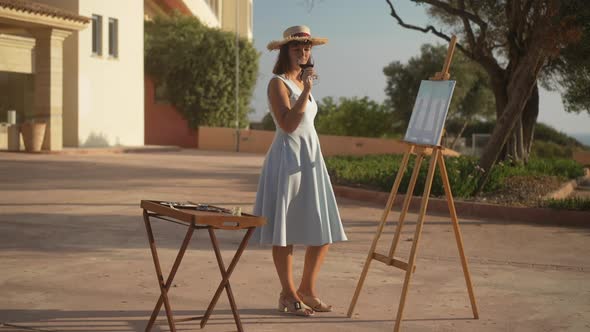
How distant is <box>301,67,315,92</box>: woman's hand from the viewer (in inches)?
219

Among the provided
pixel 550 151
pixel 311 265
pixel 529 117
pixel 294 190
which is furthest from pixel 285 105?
pixel 550 151

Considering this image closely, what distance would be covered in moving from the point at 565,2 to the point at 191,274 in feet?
29.5

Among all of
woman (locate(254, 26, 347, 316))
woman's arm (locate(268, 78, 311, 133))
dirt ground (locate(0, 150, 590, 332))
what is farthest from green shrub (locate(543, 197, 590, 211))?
woman's arm (locate(268, 78, 311, 133))

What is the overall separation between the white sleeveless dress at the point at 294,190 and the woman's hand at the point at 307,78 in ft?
0.75

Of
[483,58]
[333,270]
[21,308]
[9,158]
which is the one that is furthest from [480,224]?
[9,158]

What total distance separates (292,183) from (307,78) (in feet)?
2.32

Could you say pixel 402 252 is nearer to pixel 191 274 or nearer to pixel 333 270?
pixel 333 270

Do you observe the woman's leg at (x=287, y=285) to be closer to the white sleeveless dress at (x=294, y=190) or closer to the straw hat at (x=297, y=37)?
the white sleeveless dress at (x=294, y=190)

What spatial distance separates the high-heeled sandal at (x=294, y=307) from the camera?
226 inches

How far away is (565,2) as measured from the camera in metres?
13.7

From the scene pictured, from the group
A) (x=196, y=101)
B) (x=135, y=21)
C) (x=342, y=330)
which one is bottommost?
(x=342, y=330)

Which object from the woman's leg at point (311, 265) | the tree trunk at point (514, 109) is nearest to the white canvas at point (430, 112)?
the woman's leg at point (311, 265)

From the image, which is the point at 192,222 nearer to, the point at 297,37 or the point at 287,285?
the point at 287,285

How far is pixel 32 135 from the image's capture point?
1009 inches
